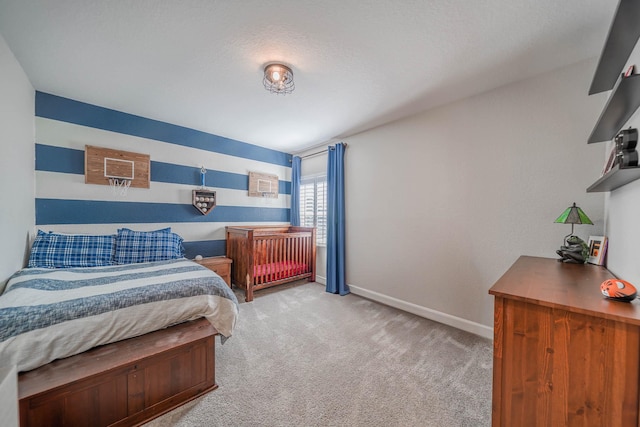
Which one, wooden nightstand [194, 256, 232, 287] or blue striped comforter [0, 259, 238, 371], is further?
wooden nightstand [194, 256, 232, 287]

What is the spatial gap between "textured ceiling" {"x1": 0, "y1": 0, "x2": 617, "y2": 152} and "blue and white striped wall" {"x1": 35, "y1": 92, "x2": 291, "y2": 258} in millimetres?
322

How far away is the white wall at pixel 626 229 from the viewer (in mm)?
1038

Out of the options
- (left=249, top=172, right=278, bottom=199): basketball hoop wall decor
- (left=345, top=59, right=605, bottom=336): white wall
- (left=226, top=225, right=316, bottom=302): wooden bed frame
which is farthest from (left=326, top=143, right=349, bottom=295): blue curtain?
(left=249, top=172, right=278, bottom=199): basketball hoop wall decor

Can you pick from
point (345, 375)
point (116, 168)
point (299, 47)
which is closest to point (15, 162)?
point (116, 168)

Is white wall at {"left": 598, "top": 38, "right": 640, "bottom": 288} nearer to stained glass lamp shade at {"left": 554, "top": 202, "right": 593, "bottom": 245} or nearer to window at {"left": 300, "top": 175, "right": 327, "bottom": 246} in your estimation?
stained glass lamp shade at {"left": 554, "top": 202, "right": 593, "bottom": 245}

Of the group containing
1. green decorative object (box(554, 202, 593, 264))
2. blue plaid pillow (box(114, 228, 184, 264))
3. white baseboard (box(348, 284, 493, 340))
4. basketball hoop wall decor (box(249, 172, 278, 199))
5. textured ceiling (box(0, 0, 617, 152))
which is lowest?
white baseboard (box(348, 284, 493, 340))

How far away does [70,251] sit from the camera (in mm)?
2279

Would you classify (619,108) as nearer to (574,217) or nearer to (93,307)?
(574,217)

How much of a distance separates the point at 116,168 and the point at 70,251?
1.04 meters

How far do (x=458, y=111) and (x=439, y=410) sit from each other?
8.61 ft

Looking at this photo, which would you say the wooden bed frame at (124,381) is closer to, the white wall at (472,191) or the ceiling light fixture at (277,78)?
the ceiling light fixture at (277,78)

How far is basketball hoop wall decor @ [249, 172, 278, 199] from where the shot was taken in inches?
156

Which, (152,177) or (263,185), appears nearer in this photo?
(152,177)

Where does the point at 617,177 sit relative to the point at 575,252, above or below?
above
